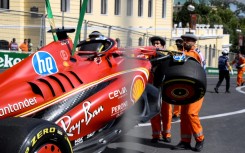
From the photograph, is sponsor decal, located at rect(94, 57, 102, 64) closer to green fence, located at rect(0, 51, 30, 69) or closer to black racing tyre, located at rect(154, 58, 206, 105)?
black racing tyre, located at rect(154, 58, 206, 105)

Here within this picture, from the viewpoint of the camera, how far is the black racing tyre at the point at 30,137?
10.4ft

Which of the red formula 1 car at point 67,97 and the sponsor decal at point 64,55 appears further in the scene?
the sponsor decal at point 64,55

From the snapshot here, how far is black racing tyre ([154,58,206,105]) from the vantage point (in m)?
5.42

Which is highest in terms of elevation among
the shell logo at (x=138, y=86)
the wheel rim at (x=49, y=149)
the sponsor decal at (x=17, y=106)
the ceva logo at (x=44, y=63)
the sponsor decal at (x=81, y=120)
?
the ceva logo at (x=44, y=63)

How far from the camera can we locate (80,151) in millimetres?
4207

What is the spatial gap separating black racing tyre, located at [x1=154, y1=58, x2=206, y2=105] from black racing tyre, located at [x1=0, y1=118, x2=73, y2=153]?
7.16 feet

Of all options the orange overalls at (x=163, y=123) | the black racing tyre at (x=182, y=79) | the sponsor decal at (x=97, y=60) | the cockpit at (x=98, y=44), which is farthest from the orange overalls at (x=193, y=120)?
the sponsor decal at (x=97, y=60)

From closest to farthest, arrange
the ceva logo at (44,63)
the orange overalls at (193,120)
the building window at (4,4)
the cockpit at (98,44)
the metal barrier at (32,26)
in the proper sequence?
the ceva logo at (44,63) < the cockpit at (98,44) < the orange overalls at (193,120) < the metal barrier at (32,26) < the building window at (4,4)

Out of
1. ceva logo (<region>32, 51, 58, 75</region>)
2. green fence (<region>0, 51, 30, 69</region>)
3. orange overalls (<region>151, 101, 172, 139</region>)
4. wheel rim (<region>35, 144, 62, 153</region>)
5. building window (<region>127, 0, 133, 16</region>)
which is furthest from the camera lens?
green fence (<region>0, 51, 30, 69</region>)

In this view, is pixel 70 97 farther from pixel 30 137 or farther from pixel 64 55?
pixel 30 137

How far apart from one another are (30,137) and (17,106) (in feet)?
1.92

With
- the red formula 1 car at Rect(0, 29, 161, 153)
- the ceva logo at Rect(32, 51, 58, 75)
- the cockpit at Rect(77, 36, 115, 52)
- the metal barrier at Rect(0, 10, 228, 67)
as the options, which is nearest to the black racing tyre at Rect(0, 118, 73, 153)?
the red formula 1 car at Rect(0, 29, 161, 153)

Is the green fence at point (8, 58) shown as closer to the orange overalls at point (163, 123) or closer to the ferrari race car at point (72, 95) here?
the orange overalls at point (163, 123)

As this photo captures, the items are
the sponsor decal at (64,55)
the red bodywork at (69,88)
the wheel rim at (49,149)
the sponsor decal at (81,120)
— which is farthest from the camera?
the sponsor decal at (64,55)
